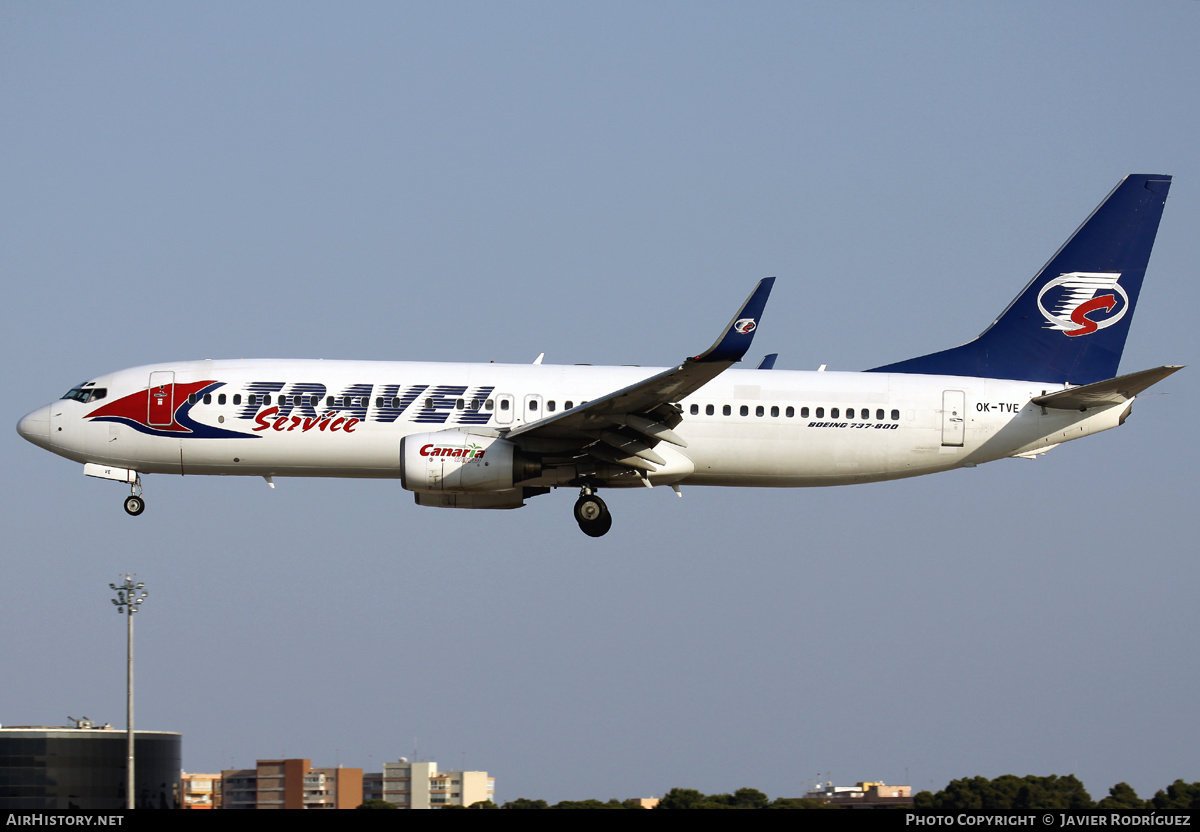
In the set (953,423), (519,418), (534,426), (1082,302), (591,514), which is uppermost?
(1082,302)

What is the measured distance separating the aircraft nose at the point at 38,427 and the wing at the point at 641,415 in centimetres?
1270

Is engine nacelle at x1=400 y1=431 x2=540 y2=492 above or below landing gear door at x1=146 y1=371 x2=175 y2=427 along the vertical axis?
below

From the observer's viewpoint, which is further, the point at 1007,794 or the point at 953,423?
the point at 1007,794

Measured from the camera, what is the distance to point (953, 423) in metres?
34.6

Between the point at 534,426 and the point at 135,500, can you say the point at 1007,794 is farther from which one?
the point at 135,500

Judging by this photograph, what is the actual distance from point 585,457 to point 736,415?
12.9 ft

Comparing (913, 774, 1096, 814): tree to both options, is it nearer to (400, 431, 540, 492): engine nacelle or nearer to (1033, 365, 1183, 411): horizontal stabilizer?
(1033, 365, 1183, 411): horizontal stabilizer

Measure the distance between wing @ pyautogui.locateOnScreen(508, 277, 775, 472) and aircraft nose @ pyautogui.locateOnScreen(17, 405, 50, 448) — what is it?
41.7 ft

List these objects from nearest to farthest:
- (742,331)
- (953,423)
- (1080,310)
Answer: (742,331) → (953,423) → (1080,310)

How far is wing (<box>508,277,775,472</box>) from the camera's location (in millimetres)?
28656

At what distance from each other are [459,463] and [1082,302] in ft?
58.6

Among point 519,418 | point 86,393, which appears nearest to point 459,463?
point 519,418

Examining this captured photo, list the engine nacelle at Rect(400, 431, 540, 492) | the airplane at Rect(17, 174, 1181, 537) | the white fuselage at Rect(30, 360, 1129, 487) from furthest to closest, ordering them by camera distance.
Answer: the white fuselage at Rect(30, 360, 1129, 487)
the airplane at Rect(17, 174, 1181, 537)
the engine nacelle at Rect(400, 431, 540, 492)

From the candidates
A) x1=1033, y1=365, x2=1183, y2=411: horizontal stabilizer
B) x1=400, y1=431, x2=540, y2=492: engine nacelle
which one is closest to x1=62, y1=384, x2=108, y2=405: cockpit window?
x1=400, y1=431, x2=540, y2=492: engine nacelle
